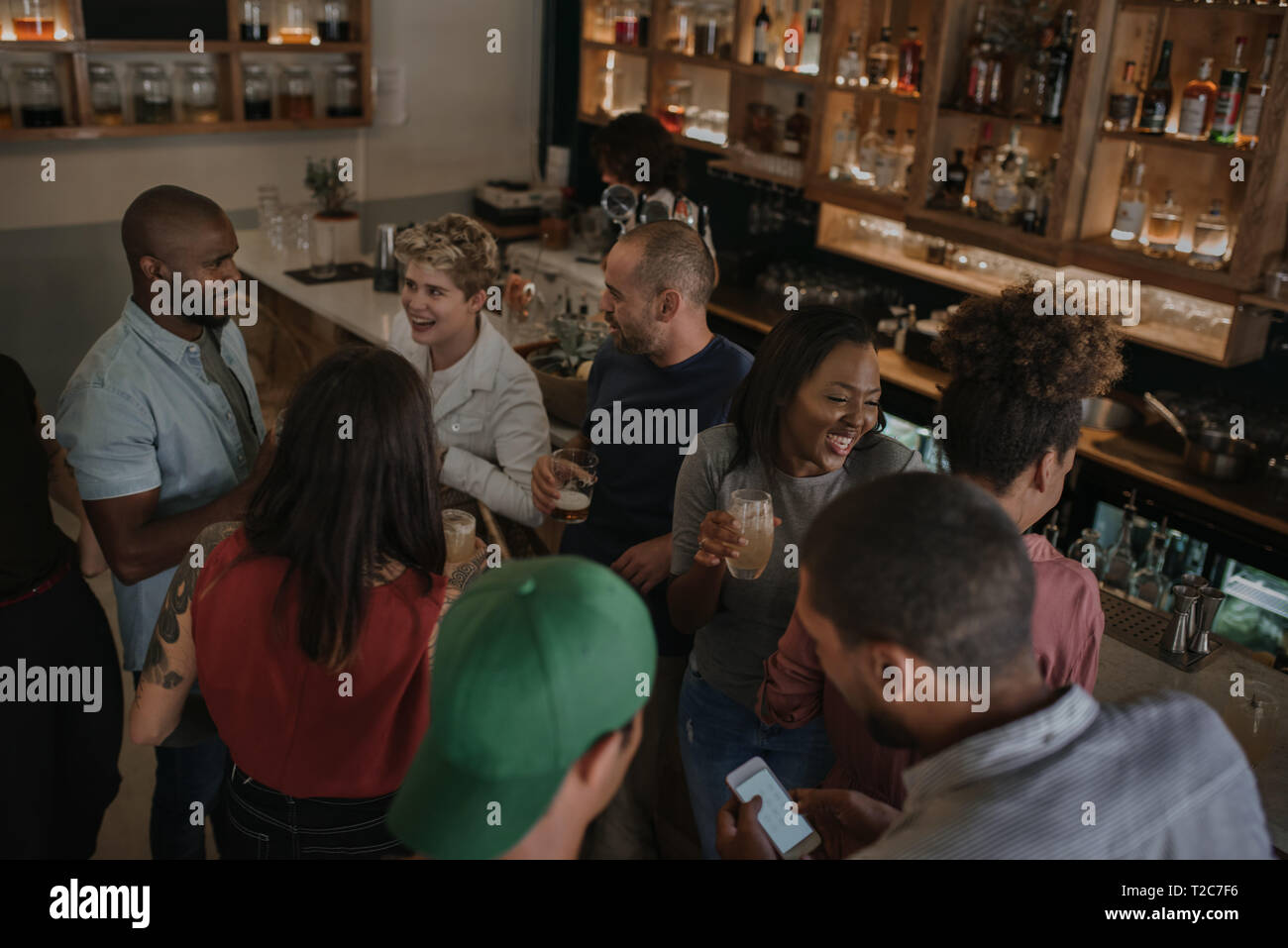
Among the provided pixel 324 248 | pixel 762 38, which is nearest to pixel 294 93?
pixel 324 248

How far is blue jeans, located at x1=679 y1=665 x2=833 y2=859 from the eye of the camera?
1.94m

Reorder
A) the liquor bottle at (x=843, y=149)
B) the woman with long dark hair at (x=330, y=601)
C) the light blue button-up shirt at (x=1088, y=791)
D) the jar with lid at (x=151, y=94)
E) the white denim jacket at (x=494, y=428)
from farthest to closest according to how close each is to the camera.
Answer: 1. the jar with lid at (x=151, y=94)
2. the liquor bottle at (x=843, y=149)
3. the white denim jacket at (x=494, y=428)
4. the woman with long dark hair at (x=330, y=601)
5. the light blue button-up shirt at (x=1088, y=791)

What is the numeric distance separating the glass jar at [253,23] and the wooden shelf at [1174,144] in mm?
3634

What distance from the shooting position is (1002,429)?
5.27ft

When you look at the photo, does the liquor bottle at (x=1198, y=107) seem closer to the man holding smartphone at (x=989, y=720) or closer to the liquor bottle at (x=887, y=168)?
the liquor bottle at (x=887, y=168)

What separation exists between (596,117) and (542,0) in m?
0.91

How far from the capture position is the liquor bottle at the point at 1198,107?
333cm

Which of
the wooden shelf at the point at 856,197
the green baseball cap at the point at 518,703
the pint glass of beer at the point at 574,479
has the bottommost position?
the pint glass of beer at the point at 574,479

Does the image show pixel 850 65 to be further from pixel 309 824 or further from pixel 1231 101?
pixel 309 824

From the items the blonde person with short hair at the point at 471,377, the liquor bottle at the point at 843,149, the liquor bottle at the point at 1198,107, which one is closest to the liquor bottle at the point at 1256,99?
the liquor bottle at the point at 1198,107

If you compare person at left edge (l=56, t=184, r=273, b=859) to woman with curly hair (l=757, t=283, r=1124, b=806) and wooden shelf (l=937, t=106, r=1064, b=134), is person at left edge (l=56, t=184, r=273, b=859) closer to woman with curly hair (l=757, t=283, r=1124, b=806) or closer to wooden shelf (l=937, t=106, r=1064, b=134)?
woman with curly hair (l=757, t=283, r=1124, b=806)

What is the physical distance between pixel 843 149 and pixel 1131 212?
1.29 m

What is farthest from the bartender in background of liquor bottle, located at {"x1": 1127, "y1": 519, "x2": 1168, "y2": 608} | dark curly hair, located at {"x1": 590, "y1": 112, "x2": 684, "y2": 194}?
liquor bottle, located at {"x1": 1127, "y1": 519, "x2": 1168, "y2": 608}
